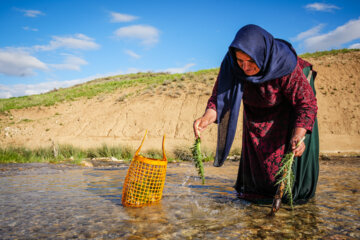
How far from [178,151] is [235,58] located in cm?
927

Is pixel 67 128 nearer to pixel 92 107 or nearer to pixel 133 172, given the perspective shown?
pixel 92 107

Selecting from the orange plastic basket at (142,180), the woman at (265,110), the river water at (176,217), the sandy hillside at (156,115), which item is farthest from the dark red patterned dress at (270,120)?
the sandy hillside at (156,115)

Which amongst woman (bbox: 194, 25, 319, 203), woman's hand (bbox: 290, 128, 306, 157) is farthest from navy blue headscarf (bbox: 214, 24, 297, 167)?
woman's hand (bbox: 290, 128, 306, 157)

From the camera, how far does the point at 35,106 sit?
27.4m

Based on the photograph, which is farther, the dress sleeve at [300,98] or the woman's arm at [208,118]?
the woman's arm at [208,118]

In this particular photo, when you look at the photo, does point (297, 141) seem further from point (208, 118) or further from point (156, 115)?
point (156, 115)

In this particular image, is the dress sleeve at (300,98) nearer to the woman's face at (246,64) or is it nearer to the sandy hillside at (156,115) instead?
the woman's face at (246,64)

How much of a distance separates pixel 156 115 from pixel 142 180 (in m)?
19.1

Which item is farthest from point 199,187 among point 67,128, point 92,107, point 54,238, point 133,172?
point 92,107

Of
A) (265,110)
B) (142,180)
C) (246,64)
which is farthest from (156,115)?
(246,64)

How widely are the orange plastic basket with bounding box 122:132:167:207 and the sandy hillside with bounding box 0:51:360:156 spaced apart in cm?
1329

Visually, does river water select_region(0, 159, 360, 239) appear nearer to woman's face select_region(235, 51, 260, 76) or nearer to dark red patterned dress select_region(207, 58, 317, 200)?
dark red patterned dress select_region(207, 58, 317, 200)

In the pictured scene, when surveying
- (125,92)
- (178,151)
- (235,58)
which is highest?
(125,92)

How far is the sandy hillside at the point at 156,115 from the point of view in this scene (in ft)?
61.6
